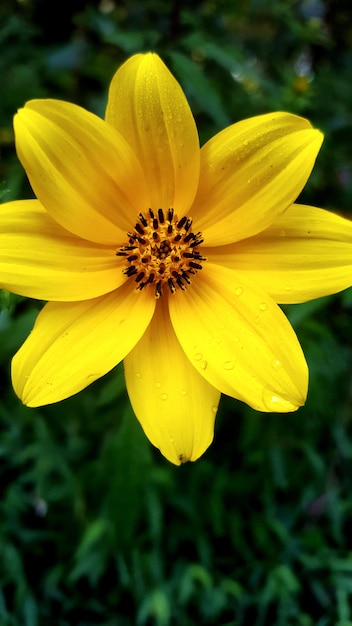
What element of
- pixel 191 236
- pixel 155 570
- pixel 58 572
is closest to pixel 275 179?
pixel 191 236

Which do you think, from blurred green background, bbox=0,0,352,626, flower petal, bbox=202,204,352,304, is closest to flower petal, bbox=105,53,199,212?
flower petal, bbox=202,204,352,304

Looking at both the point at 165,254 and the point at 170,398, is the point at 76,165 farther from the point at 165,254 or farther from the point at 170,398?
the point at 170,398

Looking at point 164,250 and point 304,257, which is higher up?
point 164,250

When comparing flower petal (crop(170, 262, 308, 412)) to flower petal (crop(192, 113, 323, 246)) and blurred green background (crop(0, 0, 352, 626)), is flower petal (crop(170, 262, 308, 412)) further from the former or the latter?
blurred green background (crop(0, 0, 352, 626))

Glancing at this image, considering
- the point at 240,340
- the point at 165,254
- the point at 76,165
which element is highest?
the point at 76,165

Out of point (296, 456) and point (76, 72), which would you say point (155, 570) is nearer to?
point (296, 456)

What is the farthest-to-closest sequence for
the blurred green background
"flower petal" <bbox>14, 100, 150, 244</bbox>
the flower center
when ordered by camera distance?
1. the blurred green background
2. the flower center
3. "flower petal" <bbox>14, 100, 150, 244</bbox>

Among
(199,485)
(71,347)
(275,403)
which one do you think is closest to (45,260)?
(71,347)
